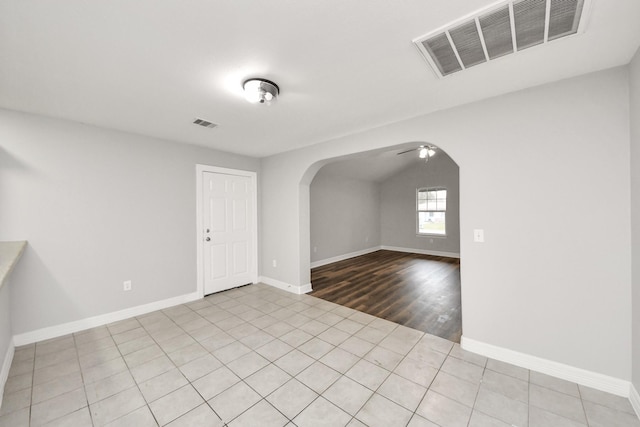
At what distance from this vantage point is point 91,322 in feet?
9.28

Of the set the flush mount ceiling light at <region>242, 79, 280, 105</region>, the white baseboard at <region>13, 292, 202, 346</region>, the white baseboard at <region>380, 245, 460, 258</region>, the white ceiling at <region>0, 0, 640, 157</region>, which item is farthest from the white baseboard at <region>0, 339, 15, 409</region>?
the white baseboard at <region>380, 245, 460, 258</region>

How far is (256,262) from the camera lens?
4.48m

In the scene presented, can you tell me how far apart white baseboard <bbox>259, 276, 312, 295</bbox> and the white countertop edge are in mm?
3001

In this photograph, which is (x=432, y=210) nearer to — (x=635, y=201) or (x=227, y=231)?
(x=635, y=201)

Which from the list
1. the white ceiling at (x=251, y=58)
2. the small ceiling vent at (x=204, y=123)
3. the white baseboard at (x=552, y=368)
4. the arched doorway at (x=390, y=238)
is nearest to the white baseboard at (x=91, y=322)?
the arched doorway at (x=390, y=238)

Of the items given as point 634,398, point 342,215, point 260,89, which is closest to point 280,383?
point 260,89

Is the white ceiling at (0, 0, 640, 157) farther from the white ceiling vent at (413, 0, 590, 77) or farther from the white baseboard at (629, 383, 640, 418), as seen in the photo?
the white baseboard at (629, 383, 640, 418)

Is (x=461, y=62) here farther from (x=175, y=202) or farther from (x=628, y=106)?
(x=175, y=202)

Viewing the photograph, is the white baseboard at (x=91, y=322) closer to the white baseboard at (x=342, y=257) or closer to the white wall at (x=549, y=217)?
the white baseboard at (x=342, y=257)

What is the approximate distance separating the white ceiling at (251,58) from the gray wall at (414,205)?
17.4 ft

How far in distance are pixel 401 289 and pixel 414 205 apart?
423 centimetres

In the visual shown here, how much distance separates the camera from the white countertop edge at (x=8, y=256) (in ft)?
4.89

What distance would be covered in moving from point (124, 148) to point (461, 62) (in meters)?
3.76

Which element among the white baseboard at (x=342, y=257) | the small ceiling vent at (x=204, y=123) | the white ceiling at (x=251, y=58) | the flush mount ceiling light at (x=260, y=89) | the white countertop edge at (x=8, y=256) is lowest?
the white baseboard at (x=342, y=257)
